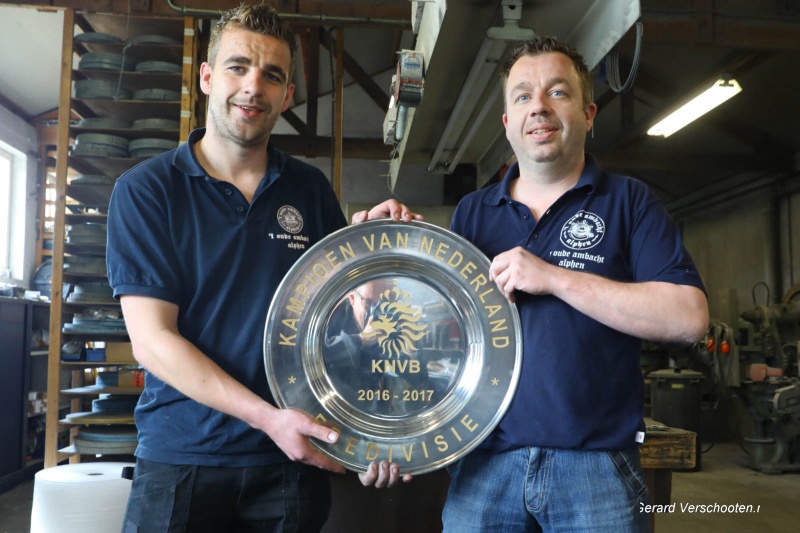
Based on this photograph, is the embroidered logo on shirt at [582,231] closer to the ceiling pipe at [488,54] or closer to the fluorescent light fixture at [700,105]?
the ceiling pipe at [488,54]

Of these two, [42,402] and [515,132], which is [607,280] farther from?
[42,402]

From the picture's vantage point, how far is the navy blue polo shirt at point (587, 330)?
1230mm

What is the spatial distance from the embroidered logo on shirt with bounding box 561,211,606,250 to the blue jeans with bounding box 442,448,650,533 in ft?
1.26

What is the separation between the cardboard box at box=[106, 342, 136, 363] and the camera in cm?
416

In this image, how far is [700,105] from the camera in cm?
623

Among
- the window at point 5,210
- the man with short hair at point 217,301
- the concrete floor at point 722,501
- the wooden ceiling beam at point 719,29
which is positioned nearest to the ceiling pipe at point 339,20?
the wooden ceiling beam at point 719,29

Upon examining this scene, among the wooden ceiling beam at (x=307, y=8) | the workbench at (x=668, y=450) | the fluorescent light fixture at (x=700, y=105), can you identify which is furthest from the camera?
the fluorescent light fixture at (x=700, y=105)

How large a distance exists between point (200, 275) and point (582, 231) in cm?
73

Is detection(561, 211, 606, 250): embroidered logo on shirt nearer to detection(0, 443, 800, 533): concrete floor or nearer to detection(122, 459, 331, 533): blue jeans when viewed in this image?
detection(122, 459, 331, 533): blue jeans

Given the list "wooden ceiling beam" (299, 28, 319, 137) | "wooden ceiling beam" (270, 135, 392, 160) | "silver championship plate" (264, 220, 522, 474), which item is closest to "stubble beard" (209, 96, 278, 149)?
"silver championship plate" (264, 220, 522, 474)

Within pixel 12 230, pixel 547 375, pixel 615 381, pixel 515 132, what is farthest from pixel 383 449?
pixel 12 230

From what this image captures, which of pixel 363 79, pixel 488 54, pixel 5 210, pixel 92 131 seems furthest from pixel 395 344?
pixel 5 210

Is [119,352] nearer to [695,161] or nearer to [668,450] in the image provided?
[668,450]

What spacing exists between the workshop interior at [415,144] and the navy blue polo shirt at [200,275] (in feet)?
1.19
